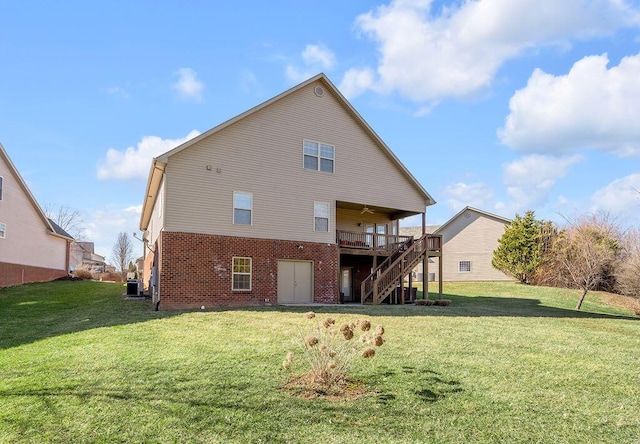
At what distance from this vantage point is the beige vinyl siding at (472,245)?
1362 inches

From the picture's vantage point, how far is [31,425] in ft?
16.5

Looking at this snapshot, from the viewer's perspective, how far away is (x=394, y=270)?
63.1ft

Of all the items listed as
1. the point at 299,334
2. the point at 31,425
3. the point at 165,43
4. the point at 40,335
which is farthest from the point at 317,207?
the point at 31,425

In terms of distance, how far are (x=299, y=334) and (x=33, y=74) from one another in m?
12.8

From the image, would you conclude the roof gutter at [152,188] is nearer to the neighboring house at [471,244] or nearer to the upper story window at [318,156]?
the upper story window at [318,156]

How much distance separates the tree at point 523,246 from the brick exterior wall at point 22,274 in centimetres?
3062

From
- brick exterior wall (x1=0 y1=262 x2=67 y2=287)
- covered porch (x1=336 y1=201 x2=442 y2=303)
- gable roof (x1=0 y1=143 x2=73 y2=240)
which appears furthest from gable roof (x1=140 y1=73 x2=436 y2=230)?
brick exterior wall (x1=0 y1=262 x2=67 y2=287)

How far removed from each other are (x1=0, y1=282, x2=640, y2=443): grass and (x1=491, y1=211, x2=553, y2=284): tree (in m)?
20.0

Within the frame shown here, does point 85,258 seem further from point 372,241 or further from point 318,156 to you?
point 318,156

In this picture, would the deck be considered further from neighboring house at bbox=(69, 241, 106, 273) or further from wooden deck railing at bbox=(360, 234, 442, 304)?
neighboring house at bbox=(69, 241, 106, 273)

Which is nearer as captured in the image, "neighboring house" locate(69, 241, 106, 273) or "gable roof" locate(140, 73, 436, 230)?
"gable roof" locate(140, 73, 436, 230)

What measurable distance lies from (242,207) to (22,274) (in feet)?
57.7

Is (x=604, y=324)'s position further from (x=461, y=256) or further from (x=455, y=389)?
(x=461, y=256)

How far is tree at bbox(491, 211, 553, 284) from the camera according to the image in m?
30.1
